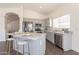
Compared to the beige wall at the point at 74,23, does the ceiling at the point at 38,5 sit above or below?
above

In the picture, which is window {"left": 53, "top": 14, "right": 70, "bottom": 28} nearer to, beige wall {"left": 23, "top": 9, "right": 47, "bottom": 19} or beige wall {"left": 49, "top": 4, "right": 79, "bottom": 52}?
beige wall {"left": 49, "top": 4, "right": 79, "bottom": 52}

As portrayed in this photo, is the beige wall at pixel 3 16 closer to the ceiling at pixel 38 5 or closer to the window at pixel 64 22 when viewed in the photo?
the ceiling at pixel 38 5

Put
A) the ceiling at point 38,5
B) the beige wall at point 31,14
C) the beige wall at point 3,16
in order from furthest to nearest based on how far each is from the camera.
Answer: the beige wall at point 31,14
the beige wall at point 3,16
the ceiling at point 38,5

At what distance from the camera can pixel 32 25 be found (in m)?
9.08

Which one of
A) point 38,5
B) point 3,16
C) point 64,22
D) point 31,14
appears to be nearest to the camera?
point 38,5

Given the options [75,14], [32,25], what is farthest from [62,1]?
[32,25]

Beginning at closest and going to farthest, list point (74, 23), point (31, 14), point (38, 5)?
point (38, 5)
point (74, 23)
point (31, 14)

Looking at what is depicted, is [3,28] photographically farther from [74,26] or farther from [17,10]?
[74,26]

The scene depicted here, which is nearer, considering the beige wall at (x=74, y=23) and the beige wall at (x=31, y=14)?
the beige wall at (x=74, y=23)

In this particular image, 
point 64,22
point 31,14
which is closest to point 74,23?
point 64,22

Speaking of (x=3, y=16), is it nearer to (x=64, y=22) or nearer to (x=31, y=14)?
(x=31, y=14)

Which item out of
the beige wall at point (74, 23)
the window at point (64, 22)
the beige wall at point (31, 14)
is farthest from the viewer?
the beige wall at point (31, 14)

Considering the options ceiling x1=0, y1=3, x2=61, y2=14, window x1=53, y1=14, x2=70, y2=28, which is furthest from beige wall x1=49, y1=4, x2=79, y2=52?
ceiling x1=0, y1=3, x2=61, y2=14

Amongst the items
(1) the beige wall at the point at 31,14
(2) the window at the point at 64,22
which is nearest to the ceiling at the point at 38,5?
(2) the window at the point at 64,22
